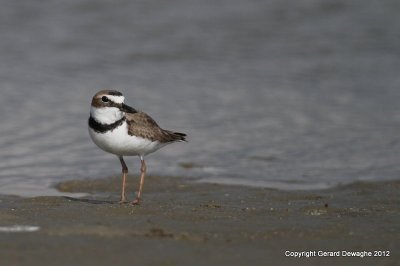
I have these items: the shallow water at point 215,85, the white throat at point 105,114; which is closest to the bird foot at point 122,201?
the white throat at point 105,114

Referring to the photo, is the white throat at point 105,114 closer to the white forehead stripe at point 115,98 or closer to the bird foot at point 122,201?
the white forehead stripe at point 115,98

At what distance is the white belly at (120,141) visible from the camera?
22.6ft

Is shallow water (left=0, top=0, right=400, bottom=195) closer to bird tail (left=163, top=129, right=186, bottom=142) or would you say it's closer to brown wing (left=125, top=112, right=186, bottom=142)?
bird tail (left=163, top=129, right=186, bottom=142)

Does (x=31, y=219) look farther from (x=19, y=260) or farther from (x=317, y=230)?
(x=317, y=230)

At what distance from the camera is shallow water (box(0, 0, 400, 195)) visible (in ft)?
30.0

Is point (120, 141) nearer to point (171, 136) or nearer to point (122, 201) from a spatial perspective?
point (122, 201)

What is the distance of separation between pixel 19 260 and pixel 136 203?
2153 mm

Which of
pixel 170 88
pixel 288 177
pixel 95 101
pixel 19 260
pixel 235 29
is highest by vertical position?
pixel 235 29

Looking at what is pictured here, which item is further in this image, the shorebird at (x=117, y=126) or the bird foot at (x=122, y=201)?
the bird foot at (x=122, y=201)

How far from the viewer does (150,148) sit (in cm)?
737

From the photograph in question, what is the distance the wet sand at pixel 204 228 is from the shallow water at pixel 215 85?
917 millimetres

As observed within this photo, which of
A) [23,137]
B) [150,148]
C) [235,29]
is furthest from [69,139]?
[235,29]

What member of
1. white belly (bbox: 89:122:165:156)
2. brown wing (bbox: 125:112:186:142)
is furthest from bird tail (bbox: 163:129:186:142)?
white belly (bbox: 89:122:165:156)

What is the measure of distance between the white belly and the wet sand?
1.63ft
